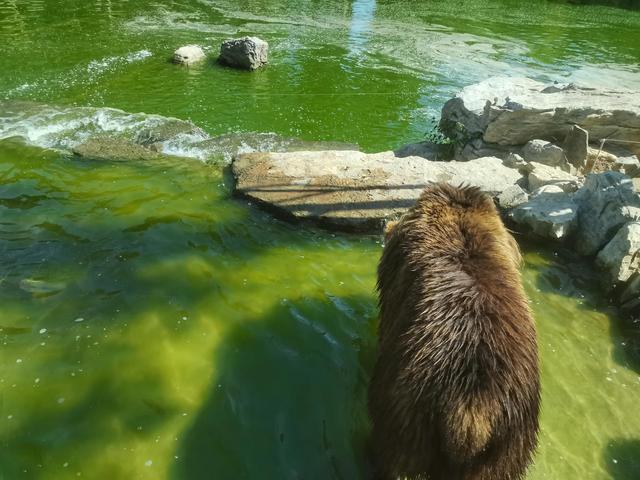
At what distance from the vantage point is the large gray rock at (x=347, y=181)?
5.14m

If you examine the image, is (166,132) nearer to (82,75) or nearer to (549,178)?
(82,75)

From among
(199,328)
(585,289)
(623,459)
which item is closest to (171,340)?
(199,328)

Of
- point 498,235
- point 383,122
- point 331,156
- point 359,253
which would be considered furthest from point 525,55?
point 498,235

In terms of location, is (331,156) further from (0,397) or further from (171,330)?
(0,397)

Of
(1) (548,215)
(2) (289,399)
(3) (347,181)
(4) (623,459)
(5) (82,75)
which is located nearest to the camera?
(4) (623,459)

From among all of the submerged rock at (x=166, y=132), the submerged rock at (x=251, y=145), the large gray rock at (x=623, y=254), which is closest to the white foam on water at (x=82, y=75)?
the submerged rock at (x=166, y=132)

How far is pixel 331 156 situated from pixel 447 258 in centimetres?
360

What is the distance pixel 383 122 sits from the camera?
8.98 meters

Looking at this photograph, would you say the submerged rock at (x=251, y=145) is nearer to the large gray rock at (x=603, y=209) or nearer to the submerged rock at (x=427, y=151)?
the submerged rock at (x=427, y=151)

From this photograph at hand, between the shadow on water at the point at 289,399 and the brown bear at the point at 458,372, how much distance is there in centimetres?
55

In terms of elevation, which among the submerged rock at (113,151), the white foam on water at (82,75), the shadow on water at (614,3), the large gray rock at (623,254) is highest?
the shadow on water at (614,3)

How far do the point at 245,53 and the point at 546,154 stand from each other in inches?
290

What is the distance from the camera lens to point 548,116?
256 inches

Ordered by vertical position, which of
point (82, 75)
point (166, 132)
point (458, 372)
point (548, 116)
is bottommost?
point (82, 75)
